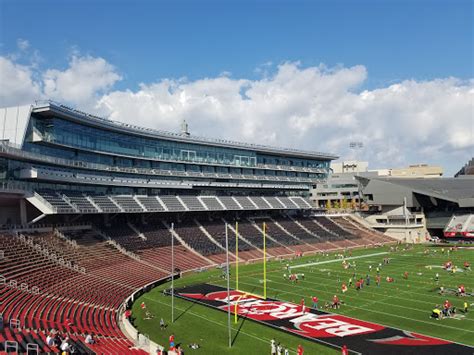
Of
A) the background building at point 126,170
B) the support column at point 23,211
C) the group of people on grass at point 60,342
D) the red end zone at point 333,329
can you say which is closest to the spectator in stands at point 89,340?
the group of people on grass at point 60,342

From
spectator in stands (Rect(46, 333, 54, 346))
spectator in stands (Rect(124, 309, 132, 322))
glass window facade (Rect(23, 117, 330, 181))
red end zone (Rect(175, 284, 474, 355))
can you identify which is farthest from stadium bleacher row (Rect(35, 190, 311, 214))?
spectator in stands (Rect(46, 333, 54, 346))

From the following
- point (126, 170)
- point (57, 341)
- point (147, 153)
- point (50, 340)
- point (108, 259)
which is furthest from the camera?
point (147, 153)

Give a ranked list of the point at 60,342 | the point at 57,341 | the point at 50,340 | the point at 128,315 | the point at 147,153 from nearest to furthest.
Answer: the point at 50,340 → the point at 57,341 → the point at 60,342 → the point at 128,315 → the point at 147,153

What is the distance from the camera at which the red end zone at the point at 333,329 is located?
26.3 meters

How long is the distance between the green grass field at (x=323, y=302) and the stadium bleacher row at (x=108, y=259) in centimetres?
356

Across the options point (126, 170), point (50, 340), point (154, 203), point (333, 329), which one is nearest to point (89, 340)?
point (50, 340)

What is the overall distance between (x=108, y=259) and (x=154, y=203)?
16.7 meters

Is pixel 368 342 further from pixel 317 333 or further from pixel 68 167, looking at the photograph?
pixel 68 167

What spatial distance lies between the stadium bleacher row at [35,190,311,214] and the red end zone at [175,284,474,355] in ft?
60.5

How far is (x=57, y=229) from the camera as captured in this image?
48.3 m

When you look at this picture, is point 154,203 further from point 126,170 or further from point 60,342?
point 60,342

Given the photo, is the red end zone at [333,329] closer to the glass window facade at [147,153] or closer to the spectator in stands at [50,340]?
the spectator in stands at [50,340]

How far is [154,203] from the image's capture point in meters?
63.8

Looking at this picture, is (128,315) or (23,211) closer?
(128,315)
